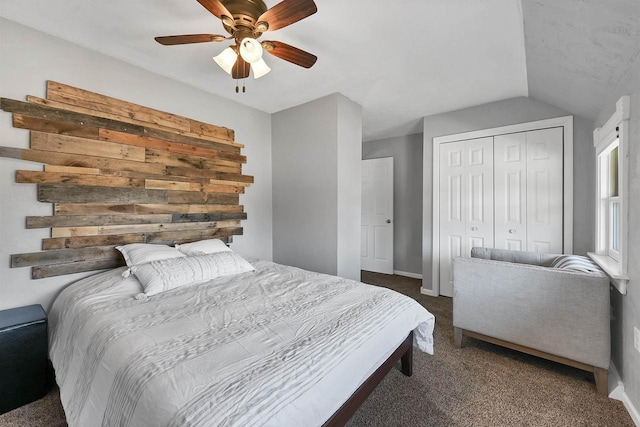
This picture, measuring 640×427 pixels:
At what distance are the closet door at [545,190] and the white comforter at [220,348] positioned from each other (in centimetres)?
203

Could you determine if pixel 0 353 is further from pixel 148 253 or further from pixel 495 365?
pixel 495 365

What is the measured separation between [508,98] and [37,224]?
4.58 meters

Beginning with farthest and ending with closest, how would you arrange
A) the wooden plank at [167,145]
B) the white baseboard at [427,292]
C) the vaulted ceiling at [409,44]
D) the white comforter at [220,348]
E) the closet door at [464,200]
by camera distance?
1. the white baseboard at [427,292]
2. the closet door at [464,200]
3. the wooden plank at [167,145]
4. the vaulted ceiling at [409,44]
5. the white comforter at [220,348]

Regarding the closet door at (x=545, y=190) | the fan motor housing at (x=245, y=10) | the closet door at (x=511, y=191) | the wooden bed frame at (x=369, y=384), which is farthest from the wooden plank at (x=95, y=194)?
the closet door at (x=545, y=190)

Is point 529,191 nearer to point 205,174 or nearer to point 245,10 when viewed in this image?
point 245,10

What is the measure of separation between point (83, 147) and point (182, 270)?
1.30m

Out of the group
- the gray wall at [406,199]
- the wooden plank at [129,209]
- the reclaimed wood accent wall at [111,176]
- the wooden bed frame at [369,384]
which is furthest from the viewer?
the gray wall at [406,199]

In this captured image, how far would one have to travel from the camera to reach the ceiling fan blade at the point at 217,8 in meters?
1.41

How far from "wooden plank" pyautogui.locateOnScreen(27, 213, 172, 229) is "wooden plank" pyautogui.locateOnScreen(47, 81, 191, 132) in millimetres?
886

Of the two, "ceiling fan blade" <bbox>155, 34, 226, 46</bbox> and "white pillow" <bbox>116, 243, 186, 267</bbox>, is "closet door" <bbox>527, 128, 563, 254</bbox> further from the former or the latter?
"white pillow" <bbox>116, 243, 186, 267</bbox>

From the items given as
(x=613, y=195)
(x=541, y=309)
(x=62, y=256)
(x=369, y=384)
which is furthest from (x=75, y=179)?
(x=613, y=195)

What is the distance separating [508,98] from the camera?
3145 millimetres

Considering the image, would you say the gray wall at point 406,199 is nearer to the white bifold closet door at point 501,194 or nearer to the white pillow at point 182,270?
the white bifold closet door at point 501,194

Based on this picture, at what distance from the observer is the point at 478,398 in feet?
5.75
